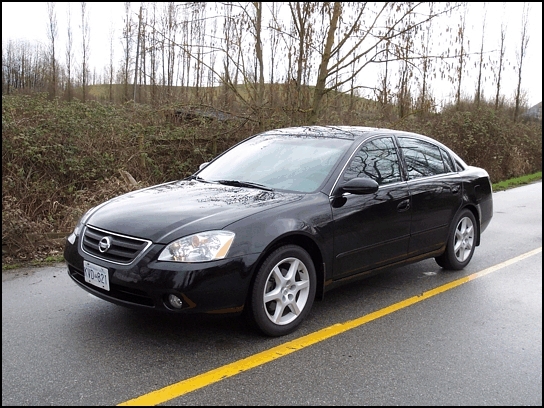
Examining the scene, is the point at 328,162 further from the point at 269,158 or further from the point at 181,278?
the point at 181,278

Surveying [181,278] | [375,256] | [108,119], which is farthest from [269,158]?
[108,119]

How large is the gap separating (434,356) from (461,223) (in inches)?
103

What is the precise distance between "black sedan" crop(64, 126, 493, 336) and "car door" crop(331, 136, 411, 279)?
1 centimetres

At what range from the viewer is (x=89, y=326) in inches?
161

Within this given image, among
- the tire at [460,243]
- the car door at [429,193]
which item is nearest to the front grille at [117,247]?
the car door at [429,193]

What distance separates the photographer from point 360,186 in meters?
4.44

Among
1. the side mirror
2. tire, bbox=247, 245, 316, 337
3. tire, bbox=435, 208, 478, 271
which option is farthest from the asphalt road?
the side mirror

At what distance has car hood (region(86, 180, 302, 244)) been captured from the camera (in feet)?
12.2

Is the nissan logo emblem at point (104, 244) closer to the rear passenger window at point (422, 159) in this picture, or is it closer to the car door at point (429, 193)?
the car door at point (429, 193)

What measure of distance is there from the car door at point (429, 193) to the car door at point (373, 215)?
0.16 m

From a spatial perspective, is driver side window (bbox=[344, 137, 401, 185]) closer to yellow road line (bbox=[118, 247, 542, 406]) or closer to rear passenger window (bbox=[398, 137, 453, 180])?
rear passenger window (bbox=[398, 137, 453, 180])

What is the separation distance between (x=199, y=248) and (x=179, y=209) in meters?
0.48

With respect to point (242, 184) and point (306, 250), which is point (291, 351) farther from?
point (242, 184)

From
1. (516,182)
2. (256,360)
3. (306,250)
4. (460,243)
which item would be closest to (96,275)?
(256,360)
